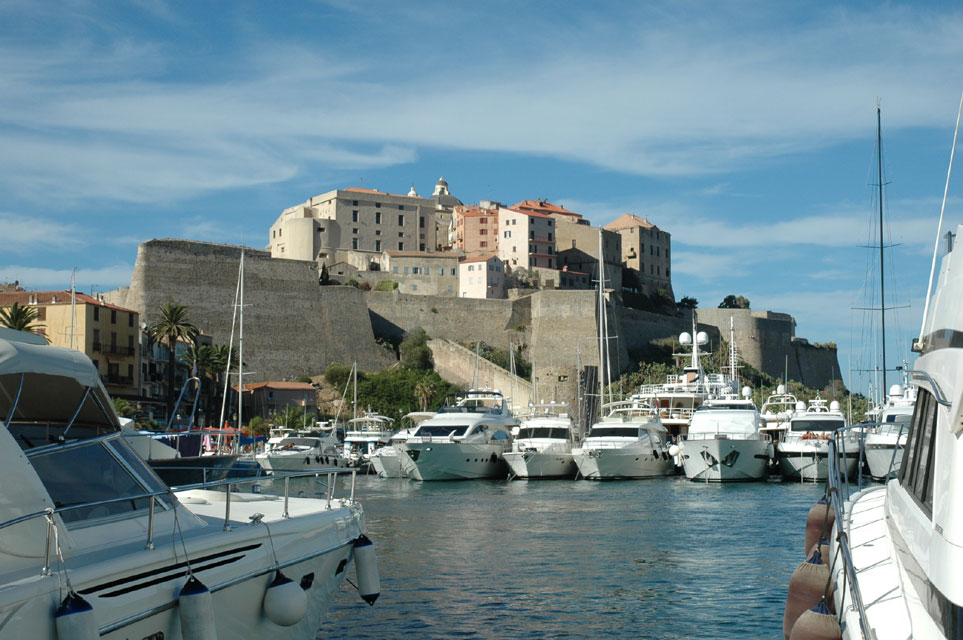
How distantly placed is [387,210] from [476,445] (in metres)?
46.2

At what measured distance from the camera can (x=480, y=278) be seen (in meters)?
62.5

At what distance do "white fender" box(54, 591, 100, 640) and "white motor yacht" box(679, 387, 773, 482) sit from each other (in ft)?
78.4

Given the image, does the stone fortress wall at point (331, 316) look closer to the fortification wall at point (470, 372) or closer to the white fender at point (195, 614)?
the fortification wall at point (470, 372)

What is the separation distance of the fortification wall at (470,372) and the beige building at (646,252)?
2294cm

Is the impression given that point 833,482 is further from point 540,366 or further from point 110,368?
point 540,366

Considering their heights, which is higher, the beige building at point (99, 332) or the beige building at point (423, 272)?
the beige building at point (423, 272)

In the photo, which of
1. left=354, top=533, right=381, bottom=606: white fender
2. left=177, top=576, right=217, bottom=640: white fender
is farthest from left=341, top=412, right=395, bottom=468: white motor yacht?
left=177, top=576, right=217, bottom=640: white fender

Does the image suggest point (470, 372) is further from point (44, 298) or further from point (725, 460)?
point (725, 460)

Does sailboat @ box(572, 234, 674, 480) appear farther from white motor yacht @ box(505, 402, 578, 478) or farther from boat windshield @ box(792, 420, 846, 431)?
boat windshield @ box(792, 420, 846, 431)

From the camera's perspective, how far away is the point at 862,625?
4383 mm

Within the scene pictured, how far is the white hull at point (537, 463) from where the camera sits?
2928cm

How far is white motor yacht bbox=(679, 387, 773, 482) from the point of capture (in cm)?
2698

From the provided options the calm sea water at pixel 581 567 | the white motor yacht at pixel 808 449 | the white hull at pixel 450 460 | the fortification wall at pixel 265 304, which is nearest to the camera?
the calm sea water at pixel 581 567

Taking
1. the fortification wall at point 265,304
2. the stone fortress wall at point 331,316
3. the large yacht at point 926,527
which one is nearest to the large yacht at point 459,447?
the stone fortress wall at point 331,316
